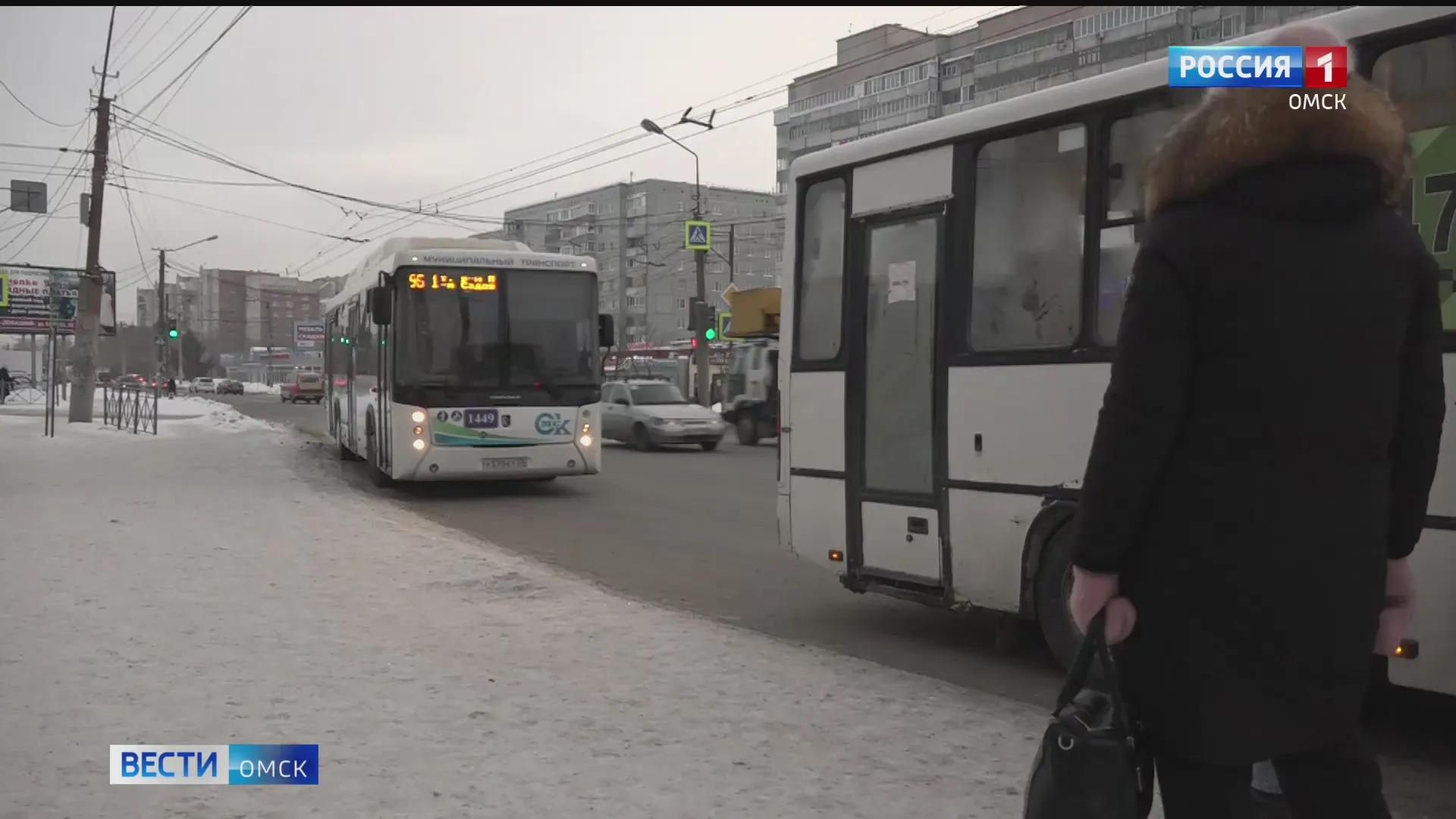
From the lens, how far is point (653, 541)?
11.5 meters

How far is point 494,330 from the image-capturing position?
→ 14.7 m

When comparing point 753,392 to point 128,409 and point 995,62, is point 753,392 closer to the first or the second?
point 128,409

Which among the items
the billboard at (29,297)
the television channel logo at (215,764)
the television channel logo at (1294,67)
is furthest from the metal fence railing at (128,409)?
the television channel logo at (1294,67)

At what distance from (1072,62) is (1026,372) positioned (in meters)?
36.8

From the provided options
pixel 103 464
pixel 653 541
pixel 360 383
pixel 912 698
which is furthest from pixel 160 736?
pixel 103 464

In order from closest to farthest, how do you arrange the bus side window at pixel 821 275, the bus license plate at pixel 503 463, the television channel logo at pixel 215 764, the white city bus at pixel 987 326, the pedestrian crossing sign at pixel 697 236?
the television channel logo at pixel 215 764 < the white city bus at pixel 987 326 < the bus side window at pixel 821 275 < the bus license plate at pixel 503 463 < the pedestrian crossing sign at pixel 697 236

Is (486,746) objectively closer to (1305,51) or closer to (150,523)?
(1305,51)

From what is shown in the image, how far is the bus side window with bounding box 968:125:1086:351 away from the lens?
5.89m

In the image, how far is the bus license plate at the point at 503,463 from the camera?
48.0 ft

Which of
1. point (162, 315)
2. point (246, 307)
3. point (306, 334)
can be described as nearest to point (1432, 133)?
point (162, 315)

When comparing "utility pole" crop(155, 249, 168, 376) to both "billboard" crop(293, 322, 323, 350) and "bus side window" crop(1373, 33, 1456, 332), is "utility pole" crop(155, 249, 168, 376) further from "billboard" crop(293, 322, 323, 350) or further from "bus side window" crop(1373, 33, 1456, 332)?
"bus side window" crop(1373, 33, 1456, 332)

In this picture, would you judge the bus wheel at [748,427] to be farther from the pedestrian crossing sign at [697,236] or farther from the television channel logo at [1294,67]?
the television channel logo at [1294,67]

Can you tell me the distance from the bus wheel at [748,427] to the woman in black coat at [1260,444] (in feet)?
82.2

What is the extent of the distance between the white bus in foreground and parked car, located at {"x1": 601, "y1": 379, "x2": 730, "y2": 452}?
30.0 ft
